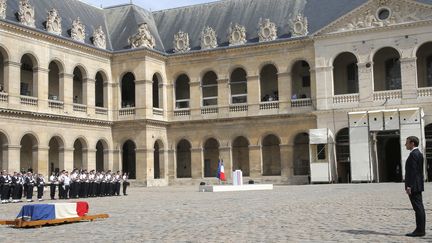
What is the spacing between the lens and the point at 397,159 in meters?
44.2

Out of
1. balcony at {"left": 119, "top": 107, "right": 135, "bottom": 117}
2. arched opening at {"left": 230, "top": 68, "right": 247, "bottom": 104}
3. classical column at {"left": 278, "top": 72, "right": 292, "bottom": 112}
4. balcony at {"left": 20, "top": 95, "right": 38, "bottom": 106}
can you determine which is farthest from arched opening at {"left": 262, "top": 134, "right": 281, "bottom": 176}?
balcony at {"left": 20, "top": 95, "right": 38, "bottom": 106}

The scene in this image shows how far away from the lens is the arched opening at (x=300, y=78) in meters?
45.7

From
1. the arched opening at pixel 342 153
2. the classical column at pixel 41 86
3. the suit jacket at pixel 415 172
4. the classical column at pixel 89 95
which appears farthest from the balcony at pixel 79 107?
the suit jacket at pixel 415 172

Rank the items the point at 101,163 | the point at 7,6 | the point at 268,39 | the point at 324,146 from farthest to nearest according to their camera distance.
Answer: the point at 101,163, the point at 268,39, the point at 324,146, the point at 7,6

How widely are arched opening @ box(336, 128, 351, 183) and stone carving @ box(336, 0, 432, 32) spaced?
23.2 ft

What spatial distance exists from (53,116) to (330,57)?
18826 millimetres

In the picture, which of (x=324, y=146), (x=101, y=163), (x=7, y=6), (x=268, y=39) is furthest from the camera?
(x=101, y=163)

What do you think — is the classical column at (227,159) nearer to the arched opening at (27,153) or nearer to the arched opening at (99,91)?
the arched opening at (99,91)

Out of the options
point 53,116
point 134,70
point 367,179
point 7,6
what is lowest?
point 367,179

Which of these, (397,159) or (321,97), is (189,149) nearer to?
(321,97)

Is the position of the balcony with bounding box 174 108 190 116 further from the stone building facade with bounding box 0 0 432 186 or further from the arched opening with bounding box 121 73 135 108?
the arched opening with bounding box 121 73 135 108

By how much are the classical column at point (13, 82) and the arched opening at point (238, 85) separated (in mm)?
15955

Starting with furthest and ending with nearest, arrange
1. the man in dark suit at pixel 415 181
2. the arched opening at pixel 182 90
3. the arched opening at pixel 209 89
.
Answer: the arched opening at pixel 182 90 → the arched opening at pixel 209 89 → the man in dark suit at pixel 415 181

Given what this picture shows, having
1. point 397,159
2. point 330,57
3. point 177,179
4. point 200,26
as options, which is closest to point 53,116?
point 177,179
